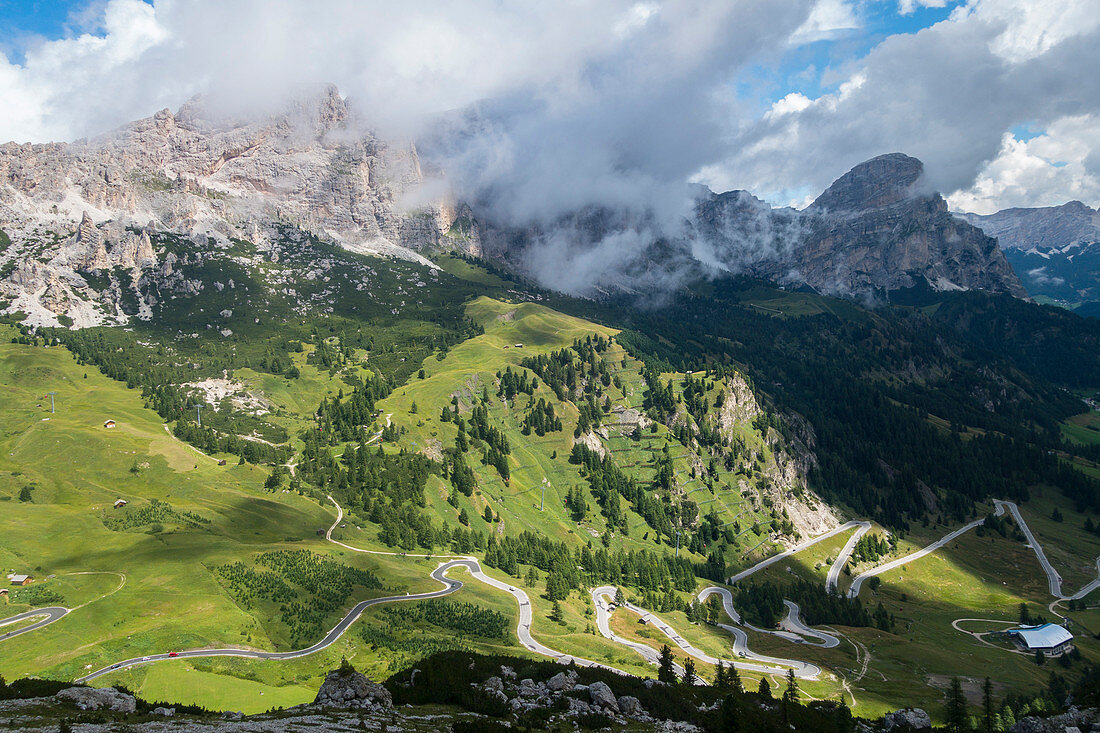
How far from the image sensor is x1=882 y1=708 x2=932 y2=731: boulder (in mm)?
72938

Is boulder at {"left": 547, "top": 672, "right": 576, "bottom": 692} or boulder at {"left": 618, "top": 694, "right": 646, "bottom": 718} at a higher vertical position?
boulder at {"left": 547, "top": 672, "right": 576, "bottom": 692}

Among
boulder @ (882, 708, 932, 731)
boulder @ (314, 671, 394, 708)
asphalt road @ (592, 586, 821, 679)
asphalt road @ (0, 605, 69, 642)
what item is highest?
boulder @ (314, 671, 394, 708)

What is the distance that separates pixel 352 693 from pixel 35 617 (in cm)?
6578

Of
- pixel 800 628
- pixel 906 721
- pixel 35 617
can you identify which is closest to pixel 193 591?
pixel 35 617

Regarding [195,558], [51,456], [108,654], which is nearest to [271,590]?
Answer: [195,558]

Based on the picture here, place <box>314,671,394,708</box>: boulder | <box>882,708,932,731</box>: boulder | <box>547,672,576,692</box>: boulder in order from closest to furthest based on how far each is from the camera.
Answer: <box>314,671,394,708</box>: boulder, <box>547,672,576,692</box>: boulder, <box>882,708,932,731</box>: boulder

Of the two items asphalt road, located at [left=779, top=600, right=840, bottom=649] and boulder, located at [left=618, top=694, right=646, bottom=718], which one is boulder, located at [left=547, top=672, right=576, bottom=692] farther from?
asphalt road, located at [left=779, top=600, right=840, bottom=649]

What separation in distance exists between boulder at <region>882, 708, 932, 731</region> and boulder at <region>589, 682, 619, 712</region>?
38351mm

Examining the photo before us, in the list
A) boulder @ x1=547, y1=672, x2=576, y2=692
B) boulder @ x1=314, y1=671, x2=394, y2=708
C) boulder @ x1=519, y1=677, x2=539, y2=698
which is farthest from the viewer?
boulder @ x1=547, y1=672, x2=576, y2=692

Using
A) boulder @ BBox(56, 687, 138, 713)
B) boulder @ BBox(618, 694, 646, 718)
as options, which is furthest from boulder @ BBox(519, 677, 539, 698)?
boulder @ BBox(56, 687, 138, 713)

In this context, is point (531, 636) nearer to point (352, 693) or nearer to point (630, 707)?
point (630, 707)

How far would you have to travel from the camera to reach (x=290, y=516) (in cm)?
16025

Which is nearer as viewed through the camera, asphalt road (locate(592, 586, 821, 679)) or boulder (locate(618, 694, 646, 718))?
boulder (locate(618, 694, 646, 718))

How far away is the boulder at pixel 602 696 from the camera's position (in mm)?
58969
